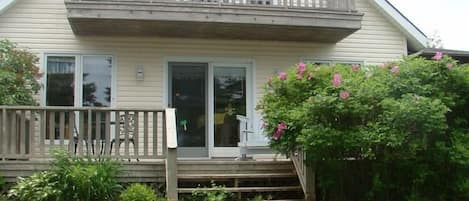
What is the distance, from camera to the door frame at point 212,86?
40.3 feet

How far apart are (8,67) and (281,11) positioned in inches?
205

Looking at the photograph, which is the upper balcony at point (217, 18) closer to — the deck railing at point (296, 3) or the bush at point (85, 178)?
the deck railing at point (296, 3)

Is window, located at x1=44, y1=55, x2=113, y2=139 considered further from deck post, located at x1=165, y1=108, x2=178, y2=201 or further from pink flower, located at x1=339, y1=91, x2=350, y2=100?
pink flower, located at x1=339, y1=91, x2=350, y2=100

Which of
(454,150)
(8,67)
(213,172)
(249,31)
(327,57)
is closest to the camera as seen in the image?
(454,150)

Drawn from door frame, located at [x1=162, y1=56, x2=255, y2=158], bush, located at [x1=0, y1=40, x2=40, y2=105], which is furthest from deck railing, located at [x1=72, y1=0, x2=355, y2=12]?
bush, located at [x1=0, y1=40, x2=40, y2=105]

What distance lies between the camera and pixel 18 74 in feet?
35.3

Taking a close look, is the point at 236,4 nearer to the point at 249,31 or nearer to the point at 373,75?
the point at 249,31

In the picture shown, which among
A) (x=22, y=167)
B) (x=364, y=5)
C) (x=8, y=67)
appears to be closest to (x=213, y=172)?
(x=22, y=167)

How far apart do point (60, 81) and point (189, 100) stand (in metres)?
2.65

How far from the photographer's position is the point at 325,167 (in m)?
8.42

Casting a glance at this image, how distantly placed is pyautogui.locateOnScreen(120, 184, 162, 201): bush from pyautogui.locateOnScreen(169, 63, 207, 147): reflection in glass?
4.23m

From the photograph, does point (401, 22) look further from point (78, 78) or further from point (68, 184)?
point (68, 184)

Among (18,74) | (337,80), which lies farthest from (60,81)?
(337,80)

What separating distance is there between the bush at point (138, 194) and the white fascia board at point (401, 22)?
24.7 ft
